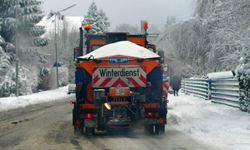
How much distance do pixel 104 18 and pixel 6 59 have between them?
140ft

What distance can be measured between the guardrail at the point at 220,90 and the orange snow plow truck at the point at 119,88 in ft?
19.8

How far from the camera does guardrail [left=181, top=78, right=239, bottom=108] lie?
12.7m

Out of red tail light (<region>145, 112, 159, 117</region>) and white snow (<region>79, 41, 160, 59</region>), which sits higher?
white snow (<region>79, 41, 160, 59</region>)

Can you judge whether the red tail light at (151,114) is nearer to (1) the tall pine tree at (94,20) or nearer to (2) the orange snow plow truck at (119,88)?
(2) the orange snow plow truck at (119,88)

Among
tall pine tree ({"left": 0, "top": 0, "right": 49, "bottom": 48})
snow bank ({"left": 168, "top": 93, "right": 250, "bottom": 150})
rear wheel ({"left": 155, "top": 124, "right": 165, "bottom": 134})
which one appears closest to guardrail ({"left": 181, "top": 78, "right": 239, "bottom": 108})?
snow bank ({"left": 168, "top": 93, "right": 250, "bottom": 150})

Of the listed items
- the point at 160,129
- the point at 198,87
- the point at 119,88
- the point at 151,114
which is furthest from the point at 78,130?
the point at 198,87

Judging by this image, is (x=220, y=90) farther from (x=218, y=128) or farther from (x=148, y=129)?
(x=148, y=129)

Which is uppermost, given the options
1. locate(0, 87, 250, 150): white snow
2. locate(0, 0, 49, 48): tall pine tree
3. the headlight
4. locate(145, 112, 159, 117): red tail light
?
locate(0, 0, 49, 48): tall pine tree

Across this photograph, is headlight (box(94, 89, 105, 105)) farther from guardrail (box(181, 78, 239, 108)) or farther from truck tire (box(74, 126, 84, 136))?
guardrail (box(181, 78, 239, 108))

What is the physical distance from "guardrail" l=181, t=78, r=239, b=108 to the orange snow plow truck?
6034 millimetres

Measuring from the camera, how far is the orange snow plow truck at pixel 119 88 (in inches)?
283

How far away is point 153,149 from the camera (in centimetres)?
639

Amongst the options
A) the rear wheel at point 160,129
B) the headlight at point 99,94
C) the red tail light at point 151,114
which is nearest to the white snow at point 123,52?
the headlight at point 99,94

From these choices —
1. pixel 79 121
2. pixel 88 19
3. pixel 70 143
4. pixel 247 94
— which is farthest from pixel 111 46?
pixel 88 19
